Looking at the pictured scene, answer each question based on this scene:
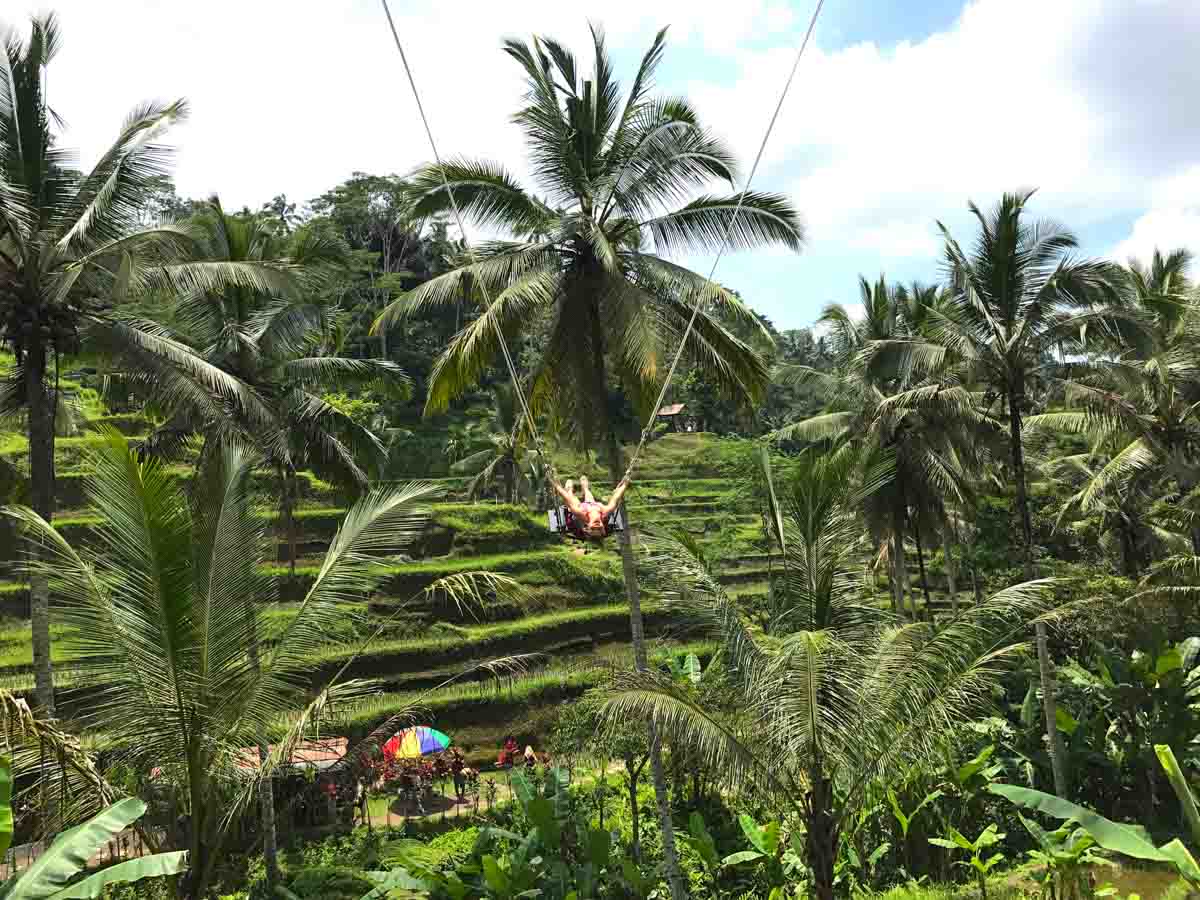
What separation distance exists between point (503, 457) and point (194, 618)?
2565cm

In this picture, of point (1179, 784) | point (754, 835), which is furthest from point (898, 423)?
point (1179, 784)

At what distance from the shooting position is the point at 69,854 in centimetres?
513

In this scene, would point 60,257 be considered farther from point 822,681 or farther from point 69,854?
point 822,681

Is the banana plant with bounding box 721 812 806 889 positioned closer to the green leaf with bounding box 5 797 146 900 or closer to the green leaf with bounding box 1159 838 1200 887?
the green leaf with bounding box 1159 838 1200 887

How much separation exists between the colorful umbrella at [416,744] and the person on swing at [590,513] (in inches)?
301

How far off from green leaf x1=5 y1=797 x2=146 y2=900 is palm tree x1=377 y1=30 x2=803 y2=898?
6087 millimetres

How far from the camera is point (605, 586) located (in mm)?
25578

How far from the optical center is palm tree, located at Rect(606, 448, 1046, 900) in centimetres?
793

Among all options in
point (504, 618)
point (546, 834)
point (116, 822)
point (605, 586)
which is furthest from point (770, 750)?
point (605, 586)

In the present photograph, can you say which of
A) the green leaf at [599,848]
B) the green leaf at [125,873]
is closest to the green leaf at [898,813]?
the green leaf at [599,848]

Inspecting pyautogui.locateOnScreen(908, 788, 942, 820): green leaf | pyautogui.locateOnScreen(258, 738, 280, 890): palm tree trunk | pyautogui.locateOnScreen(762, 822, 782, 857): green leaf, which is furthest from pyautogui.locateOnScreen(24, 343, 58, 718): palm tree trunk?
pyautogui.locateOnScreen(908, 788, 942, 820): green leaf

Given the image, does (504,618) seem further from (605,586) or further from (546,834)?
(546,834)

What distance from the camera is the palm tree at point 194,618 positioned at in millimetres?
6438

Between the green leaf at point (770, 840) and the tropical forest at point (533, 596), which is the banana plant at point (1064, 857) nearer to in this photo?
the tropical forest at point (533, 596)
